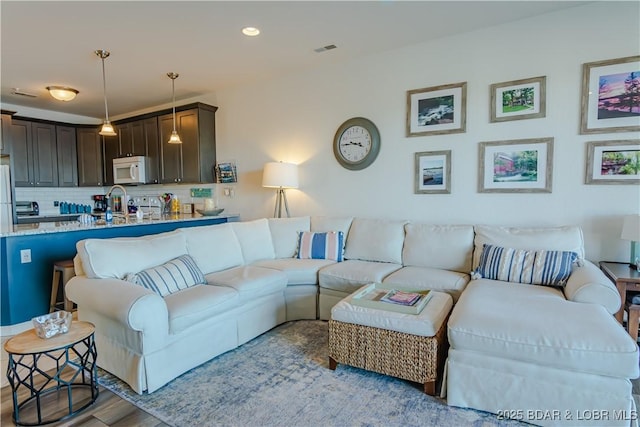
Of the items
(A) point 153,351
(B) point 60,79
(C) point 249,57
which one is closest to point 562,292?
(A) point 153,351

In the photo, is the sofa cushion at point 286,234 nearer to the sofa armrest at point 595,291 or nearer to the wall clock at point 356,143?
the wall clock at point 356,143

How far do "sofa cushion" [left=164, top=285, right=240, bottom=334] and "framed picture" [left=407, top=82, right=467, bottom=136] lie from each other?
2.44 meters

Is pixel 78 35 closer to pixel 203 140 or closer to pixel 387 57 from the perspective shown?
pixel 203 140

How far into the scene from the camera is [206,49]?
3.44 metres

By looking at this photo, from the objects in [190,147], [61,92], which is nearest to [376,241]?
[190,147]

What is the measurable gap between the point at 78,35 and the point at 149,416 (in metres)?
3.17

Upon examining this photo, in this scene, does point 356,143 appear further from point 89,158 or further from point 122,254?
point 89,158

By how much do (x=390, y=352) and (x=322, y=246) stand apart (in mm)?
1616

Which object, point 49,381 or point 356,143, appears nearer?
point 49,381

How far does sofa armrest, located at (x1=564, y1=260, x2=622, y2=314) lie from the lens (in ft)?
6.77

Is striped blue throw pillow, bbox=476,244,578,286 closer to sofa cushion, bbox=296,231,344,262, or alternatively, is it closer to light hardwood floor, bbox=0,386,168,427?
sofa cushion, bbox=296,231,344,262

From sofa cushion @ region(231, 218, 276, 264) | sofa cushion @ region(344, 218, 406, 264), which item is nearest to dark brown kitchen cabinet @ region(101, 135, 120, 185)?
sofa cushion @ region(231, 218, 276, 264)

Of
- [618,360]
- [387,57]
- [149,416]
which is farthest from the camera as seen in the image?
[387,57]

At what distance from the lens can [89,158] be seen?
6.09m
